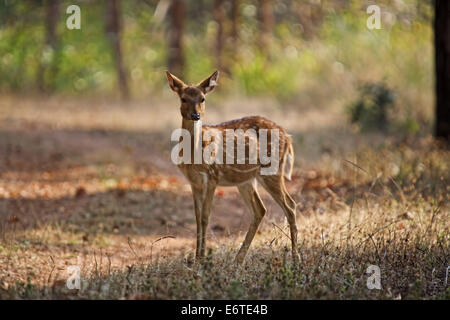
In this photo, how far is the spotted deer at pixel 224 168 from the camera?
19.9 ft

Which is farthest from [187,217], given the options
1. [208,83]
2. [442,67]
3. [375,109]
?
[375,109]

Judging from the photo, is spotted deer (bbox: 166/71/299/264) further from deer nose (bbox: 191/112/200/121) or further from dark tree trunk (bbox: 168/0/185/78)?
dark tree trunk (bbox: 168/0/185/78)

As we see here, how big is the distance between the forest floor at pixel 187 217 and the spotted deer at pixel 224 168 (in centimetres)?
26

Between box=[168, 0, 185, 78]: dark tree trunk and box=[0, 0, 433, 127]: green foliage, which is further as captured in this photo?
box=[168, 0, 185, 78]: dark tree trunk

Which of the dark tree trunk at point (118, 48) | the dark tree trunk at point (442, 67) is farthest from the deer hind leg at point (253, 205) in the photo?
the dark tree trunk at point (118, 48)

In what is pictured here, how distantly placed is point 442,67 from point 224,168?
264 inches

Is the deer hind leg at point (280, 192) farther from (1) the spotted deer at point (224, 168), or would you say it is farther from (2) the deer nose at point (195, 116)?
(2) the deer nose at point (195, 116)

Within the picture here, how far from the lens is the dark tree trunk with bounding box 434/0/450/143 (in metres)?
11.2

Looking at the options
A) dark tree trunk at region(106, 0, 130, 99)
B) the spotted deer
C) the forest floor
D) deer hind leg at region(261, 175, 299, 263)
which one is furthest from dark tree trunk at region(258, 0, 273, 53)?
deer hind leg at region(261, 175, 299, 263)

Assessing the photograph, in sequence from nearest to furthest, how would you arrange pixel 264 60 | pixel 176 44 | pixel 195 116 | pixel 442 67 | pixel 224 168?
1. pixel 195 116
2. pixel 224 168
3. pixel 442 67
4. pixel 176 44
5. pixel 264 60

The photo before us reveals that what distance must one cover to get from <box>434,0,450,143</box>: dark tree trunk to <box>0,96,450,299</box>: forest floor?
0.53 metres

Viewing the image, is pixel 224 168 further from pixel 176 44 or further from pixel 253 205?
pixel 176 44

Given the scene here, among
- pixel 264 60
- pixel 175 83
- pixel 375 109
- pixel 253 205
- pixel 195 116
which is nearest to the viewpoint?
pixel 195 116

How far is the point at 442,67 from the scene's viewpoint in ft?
37.2
